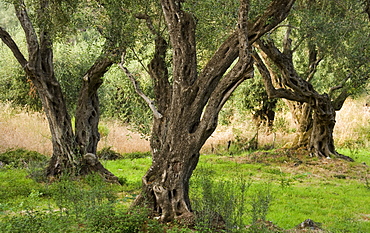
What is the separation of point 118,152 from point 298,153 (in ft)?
24.1

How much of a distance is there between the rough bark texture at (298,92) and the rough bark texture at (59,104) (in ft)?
20.1

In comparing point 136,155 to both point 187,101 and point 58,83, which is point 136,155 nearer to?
point 58,83

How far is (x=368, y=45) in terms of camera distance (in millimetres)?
11430

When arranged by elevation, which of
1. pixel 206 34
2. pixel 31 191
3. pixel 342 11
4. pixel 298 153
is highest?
pixel 342 11

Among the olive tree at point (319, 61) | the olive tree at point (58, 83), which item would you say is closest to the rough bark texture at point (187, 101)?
the olive tree at point (58, 83)

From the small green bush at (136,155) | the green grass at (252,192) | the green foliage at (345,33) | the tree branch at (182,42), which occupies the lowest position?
the green grass at (252,192)

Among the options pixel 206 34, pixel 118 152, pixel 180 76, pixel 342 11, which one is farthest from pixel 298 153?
pixel 180 76

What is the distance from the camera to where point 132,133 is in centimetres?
2045

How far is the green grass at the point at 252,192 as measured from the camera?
21.5 feet

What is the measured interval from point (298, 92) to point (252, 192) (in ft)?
18.7

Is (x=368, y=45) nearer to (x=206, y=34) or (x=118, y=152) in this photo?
(x=206, y=34)

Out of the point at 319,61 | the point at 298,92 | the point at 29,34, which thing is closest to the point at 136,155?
the point at 298,92

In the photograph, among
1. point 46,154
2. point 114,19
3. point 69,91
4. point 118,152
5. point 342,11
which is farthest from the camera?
point 69,91

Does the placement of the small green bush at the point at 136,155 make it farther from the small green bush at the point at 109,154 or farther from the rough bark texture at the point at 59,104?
the rough bark texture at the point at 59,104
